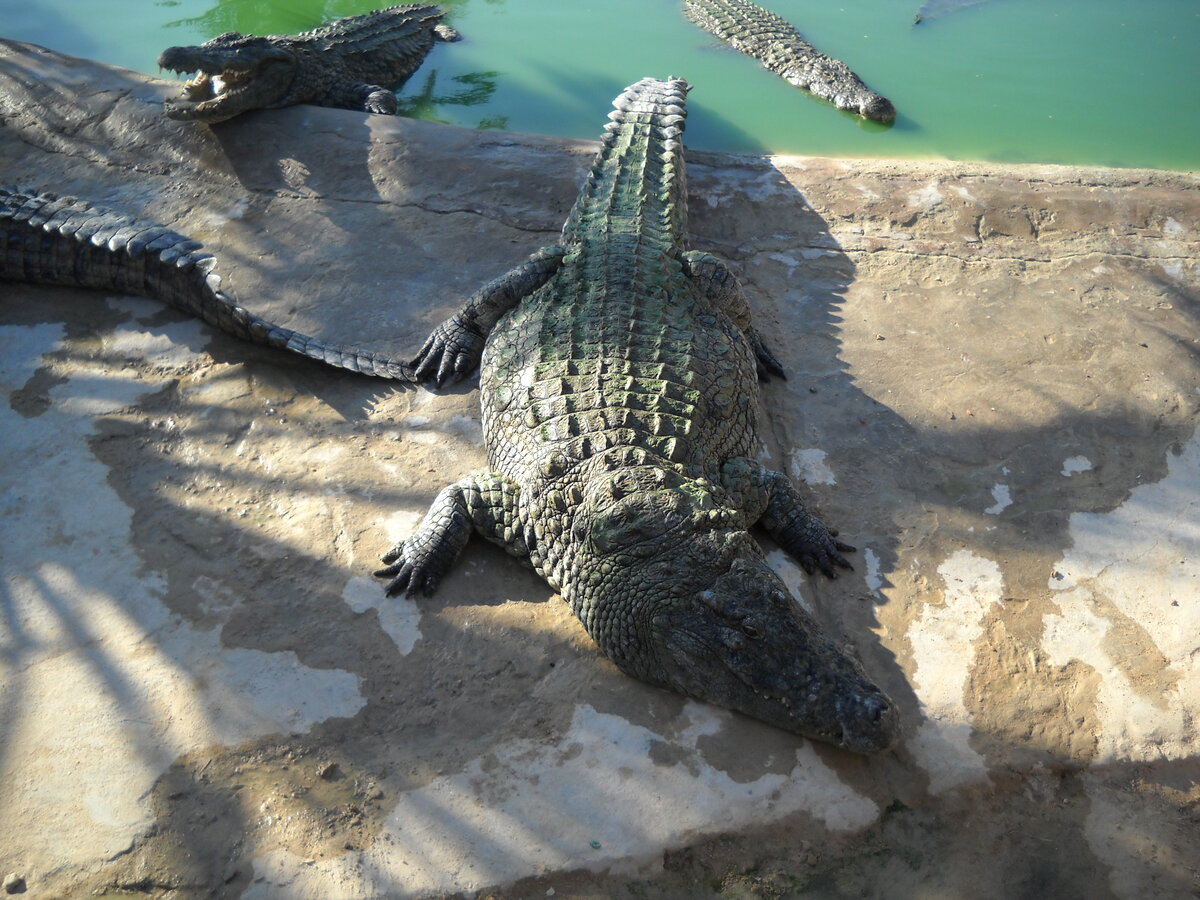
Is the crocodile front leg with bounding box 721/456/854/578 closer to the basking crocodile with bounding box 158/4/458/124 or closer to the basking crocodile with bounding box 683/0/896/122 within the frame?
the basking crocodile with bounding box 158/4/458/124

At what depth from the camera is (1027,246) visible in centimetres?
562

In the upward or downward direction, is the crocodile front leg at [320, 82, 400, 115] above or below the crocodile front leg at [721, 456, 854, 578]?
above

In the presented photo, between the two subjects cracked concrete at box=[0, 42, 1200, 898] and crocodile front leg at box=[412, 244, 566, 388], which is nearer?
cracked concrete at box=[0, 42, 1200, 898]

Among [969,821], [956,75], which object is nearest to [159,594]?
[969,821]

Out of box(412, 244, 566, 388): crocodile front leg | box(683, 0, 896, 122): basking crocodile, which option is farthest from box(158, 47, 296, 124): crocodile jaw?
A: box(683, 0, 896, 122): basking crocodile

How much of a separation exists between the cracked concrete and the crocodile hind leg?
0.19 m

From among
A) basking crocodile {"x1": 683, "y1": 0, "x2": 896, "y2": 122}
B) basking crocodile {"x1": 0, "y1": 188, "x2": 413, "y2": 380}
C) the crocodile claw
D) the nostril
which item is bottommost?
the nostril

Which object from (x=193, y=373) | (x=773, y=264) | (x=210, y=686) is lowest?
(x=210, y=686)

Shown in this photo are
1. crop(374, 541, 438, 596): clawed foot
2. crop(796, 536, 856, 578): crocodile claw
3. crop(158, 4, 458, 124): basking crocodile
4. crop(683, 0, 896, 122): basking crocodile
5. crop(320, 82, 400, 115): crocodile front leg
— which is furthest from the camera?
crop(683, 0, 896, 122): basking crocodile

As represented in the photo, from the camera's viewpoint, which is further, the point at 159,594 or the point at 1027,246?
the point at 1027,246

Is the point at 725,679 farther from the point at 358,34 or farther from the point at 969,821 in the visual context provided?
the point at 358,34

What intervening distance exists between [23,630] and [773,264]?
444 centimetres

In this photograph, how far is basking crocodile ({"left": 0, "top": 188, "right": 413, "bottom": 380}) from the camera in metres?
4.59

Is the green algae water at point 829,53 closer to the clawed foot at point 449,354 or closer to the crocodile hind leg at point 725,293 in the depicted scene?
the crocodile hind leg at point 725,293
